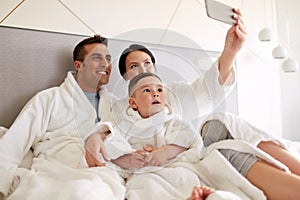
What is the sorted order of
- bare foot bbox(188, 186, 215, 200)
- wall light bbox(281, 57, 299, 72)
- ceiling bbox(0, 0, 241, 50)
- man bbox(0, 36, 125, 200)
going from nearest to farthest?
1. bare foot bbox(188, 186, 215, 200)
2. man bbox(0, 36, 125, 200)
3. ceiling bbox(0, 0, 241, 50)
4. wall light bbox(281, 57, 299, 72)

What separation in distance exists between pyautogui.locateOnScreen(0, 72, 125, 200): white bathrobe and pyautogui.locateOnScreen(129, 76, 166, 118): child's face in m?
0.21

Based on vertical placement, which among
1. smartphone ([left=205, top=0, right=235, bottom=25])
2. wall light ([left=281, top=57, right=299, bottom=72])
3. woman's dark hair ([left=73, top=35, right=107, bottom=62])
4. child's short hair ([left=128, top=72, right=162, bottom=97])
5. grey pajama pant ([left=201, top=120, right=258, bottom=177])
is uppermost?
smartphone ([left=205, top=0, right=235, bottom=25])

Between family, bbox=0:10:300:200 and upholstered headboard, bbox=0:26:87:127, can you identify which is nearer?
family, bbox=0:10:300:200

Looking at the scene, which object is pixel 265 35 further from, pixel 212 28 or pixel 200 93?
pixel 200 93

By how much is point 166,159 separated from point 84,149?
11.7 inches

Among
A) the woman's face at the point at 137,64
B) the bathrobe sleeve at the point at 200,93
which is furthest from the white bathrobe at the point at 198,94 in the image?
the woman's face at the point at 137,64

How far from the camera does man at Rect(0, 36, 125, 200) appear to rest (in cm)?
95

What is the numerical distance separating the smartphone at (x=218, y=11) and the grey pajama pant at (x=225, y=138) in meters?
0.39

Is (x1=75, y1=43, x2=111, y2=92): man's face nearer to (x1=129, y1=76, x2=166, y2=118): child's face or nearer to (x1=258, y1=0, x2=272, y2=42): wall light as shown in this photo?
(x1=129, y1=76, x2=166, y2=118): child's face

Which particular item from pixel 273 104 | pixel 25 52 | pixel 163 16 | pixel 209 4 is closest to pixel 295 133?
pixel 273 104

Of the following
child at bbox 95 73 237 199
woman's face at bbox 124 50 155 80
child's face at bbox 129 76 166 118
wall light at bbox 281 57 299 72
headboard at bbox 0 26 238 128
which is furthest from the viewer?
wall light at bbox 281 57 299 72

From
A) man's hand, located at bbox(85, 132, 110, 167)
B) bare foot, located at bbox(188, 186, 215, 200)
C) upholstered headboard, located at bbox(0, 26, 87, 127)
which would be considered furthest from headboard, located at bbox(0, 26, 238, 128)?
bare foot, located at bbox(188, 186, 215, 200)

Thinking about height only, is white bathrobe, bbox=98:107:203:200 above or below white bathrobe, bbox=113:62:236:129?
below

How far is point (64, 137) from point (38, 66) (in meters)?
0.41
